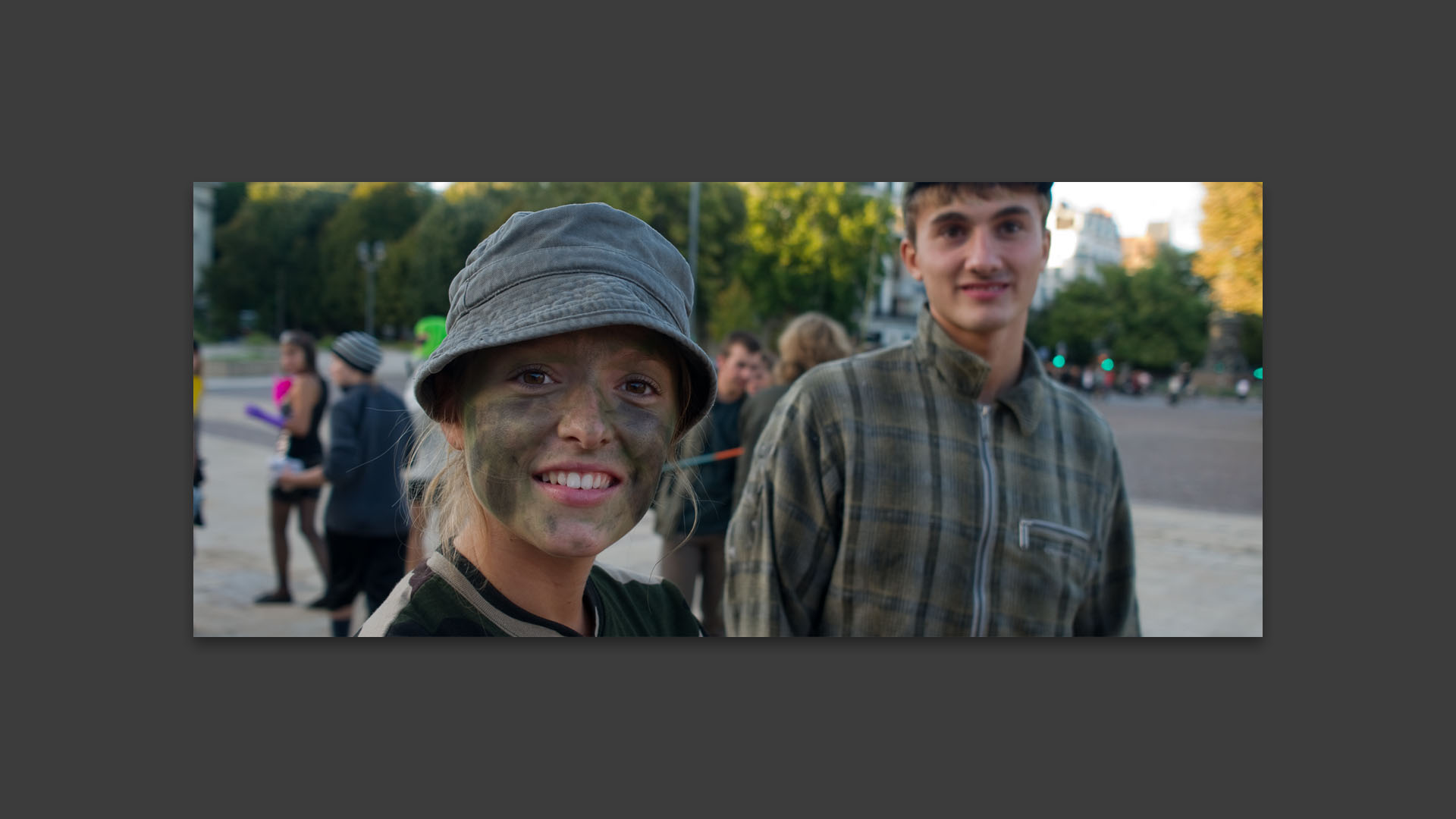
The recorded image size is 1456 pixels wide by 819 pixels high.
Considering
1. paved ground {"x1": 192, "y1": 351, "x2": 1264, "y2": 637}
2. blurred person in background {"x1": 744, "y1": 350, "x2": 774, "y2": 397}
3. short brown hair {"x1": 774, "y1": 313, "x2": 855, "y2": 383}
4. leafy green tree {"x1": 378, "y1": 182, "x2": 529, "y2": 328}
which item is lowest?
paved ground {"x1": 192, "y1": 351, "x2": 1264, "y2": 637}

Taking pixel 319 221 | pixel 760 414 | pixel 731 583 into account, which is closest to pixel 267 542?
pixel 319 221

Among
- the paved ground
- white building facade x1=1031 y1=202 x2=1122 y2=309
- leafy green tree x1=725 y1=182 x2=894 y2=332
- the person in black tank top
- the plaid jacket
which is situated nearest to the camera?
the plaid jacket

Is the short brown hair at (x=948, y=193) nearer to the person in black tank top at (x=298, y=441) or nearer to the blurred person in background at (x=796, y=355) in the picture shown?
the blurred person in background at (x=796, y=355)

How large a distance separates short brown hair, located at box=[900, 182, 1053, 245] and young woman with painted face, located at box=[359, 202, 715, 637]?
1.11 metres

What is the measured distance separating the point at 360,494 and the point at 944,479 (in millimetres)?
2579

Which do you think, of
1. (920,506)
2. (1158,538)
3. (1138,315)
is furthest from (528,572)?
(1158,538)

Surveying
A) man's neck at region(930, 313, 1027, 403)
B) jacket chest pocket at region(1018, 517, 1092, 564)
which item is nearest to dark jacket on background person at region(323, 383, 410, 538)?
man's neck at region(930, 313, 1027, 403)

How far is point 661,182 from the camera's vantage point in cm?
301

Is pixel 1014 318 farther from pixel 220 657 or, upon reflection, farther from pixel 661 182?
pixel 220 657

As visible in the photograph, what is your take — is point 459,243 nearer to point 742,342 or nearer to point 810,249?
point 742,342

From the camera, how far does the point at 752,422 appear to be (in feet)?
13.1

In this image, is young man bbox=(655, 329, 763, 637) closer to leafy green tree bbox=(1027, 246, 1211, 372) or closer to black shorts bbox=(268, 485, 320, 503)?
leafy green tree bbox=(1027, 246, 1211, 372)

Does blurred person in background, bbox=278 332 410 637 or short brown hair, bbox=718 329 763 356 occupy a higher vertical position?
short brown hair, bbox=718 329 763 356

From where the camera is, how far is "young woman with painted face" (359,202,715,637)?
4.01ft
